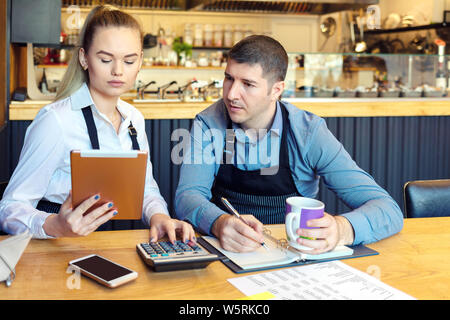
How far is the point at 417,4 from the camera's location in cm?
658

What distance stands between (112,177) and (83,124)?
0.56 m

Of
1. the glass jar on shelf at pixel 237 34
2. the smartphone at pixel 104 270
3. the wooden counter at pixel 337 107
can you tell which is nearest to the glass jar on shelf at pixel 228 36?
the glass jar on shelf at pixel 237 34

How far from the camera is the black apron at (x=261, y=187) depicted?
5.57 ft

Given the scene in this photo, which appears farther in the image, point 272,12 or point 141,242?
point 272,12

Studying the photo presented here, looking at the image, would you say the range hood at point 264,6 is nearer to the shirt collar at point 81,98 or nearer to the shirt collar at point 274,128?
the shirt collar at point 274,128

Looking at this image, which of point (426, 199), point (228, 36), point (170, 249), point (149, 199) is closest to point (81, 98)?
point (149, 199)

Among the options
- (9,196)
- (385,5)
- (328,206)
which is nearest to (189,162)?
(9,196)

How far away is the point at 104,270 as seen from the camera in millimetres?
1022

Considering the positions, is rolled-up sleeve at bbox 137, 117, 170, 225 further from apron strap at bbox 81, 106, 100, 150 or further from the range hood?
the range hood

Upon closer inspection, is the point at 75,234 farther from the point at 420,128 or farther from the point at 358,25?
the point at 358,25

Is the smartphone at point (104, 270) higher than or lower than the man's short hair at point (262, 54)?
lower

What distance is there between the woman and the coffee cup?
12.5 inches

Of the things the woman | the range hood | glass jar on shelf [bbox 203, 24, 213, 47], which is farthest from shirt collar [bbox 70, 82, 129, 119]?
glass jar on shelf [bbox 203, 24, 213, 47]

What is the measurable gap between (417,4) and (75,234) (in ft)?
21.4
